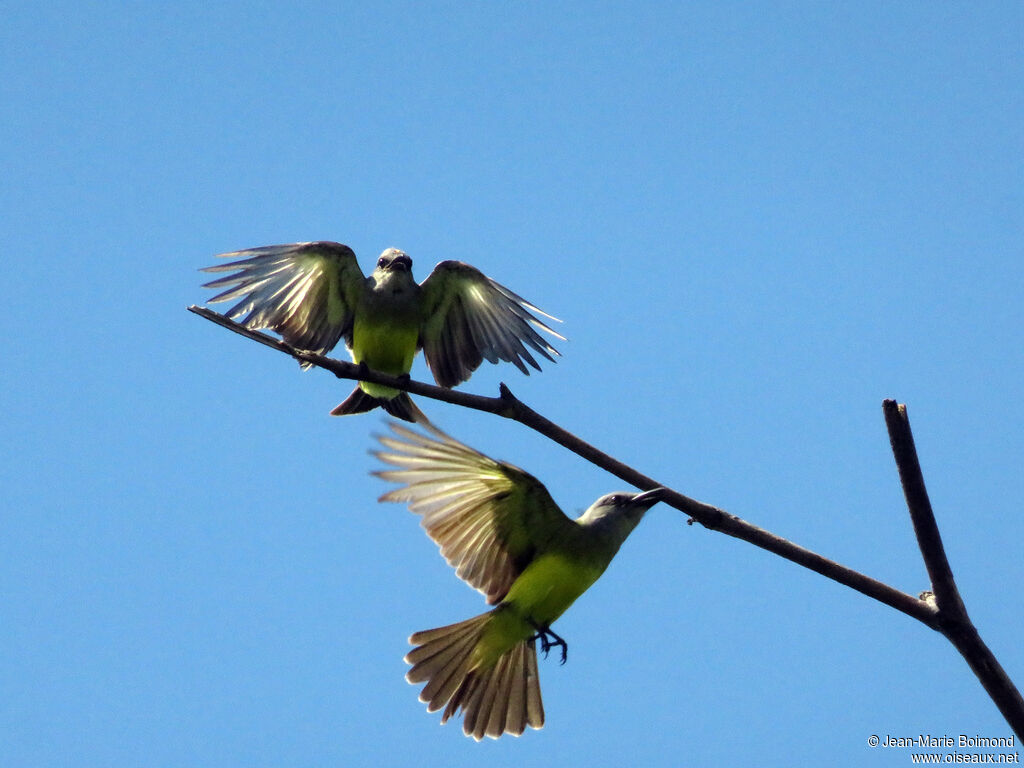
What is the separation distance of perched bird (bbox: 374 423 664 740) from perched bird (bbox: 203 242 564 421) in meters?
2.10

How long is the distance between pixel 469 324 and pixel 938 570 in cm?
464

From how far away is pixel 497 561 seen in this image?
233 inches

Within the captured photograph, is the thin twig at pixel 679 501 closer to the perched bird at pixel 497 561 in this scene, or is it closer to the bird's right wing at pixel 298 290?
the perched bird at pixel 497 561

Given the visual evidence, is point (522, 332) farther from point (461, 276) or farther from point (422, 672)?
point (422, 672)

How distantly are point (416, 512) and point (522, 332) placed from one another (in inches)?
108

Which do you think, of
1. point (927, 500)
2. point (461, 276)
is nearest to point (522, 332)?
point (461, 276)

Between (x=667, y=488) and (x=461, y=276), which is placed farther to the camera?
(x=461, y=276)

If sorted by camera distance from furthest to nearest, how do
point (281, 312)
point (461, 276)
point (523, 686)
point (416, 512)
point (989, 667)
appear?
1. point (461, 276)
2. point (281, 312)
3. point (523, 686)
4. point (416, 512)
5. point (989, 667)

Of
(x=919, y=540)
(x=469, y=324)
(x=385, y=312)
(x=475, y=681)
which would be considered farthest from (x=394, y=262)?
(x=919, y=540)

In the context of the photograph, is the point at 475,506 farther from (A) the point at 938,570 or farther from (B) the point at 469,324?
Result: (B) the point at 469,324

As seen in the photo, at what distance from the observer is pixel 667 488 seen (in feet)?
15.6

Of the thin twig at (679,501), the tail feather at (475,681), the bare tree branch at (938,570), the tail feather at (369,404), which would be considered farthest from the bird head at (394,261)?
the bare tree branch at (938,570)

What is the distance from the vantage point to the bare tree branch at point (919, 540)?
4184 millimetres

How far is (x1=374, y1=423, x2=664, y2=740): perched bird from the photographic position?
560 centimetres
